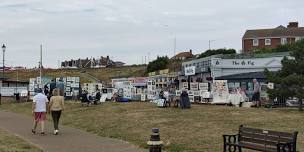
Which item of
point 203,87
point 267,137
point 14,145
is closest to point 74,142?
point 14,145

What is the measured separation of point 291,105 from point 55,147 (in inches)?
809

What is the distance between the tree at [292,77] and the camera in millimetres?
28094

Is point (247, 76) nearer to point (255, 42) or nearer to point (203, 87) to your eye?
point (203, 87)

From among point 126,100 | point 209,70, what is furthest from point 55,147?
point 209,70

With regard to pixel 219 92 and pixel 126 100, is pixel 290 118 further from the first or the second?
pixel 126 100

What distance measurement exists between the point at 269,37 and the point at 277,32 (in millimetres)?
1652

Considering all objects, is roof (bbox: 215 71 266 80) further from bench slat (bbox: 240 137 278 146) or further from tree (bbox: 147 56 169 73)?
tree (bbox: 147 56 169 73)

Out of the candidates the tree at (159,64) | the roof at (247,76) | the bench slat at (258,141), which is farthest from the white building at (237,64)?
the tree at (159,64)

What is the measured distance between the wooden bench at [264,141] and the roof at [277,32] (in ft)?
294

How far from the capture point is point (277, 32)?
10206cm

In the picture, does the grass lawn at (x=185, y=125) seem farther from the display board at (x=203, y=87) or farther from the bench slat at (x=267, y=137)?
the display board at (x=203, y=87)

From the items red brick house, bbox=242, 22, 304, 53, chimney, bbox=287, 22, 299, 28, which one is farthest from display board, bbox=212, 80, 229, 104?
chimney, bbox=287, 22, 299, 28

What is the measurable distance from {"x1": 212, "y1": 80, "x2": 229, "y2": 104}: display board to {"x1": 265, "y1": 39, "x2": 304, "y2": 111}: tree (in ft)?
20.2

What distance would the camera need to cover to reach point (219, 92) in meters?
36.3
